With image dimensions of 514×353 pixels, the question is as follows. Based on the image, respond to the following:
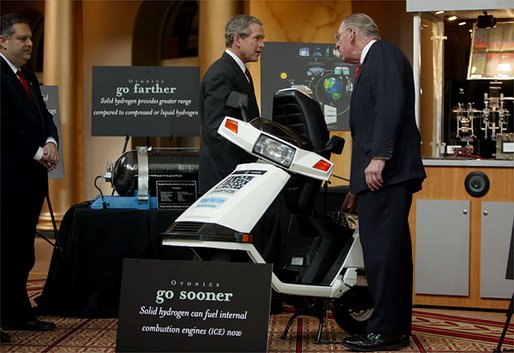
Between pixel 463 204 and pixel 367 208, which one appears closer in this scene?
pixel 367 208

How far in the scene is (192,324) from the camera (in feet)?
10.8

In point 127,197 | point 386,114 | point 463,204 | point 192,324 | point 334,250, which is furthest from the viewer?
point 463,204

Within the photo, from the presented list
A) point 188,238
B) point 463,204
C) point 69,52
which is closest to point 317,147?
point 188,238

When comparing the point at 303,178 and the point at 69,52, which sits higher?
the point at 69,52

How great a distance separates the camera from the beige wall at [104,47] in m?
10.4

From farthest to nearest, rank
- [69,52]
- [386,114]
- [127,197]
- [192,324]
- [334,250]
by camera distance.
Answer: [69,52] < [127,197] < [334,250] < [386,114] < [192,324]

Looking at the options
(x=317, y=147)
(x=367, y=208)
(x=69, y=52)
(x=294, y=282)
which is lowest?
(x=294, y=282)

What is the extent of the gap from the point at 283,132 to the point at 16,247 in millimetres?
1334

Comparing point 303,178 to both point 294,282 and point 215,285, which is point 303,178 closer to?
point 294,282

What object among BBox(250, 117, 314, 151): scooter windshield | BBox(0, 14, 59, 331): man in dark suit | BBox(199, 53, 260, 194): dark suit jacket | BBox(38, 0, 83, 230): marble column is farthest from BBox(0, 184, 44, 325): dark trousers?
BBox(38, 0, 83, 230): marble column

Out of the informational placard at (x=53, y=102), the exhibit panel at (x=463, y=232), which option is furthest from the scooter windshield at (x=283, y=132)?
the informational placard at (x=53, y=102)

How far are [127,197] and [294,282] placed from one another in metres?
1.17

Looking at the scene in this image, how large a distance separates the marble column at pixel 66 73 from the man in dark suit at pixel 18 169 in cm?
476

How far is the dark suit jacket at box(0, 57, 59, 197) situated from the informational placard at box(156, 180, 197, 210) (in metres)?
0.65
